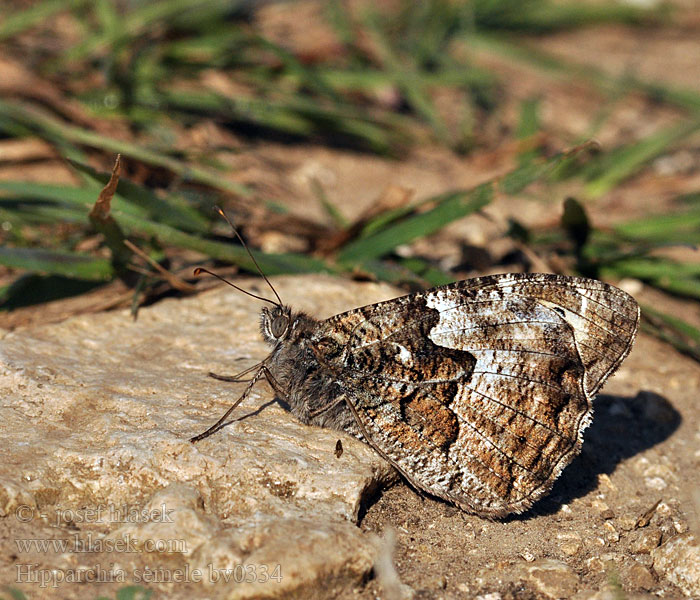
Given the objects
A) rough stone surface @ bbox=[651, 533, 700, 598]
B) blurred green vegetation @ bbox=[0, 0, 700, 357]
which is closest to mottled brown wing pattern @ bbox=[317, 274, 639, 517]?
rough stone surface @ bbox=[651, 533, 700, 598]

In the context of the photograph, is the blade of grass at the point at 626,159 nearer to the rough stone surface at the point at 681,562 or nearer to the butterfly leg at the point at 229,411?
the rough stone surface at the point at 681,562

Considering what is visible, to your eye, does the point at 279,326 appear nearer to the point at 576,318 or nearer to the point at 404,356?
the point at 404,356

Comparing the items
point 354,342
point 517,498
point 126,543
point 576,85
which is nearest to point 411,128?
point 576,85

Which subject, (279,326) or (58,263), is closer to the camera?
(279,326)

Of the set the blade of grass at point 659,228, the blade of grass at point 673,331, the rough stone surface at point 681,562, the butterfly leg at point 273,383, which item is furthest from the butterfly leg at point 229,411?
the blade of grass at point 659,228

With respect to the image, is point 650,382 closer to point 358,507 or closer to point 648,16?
point 358,507

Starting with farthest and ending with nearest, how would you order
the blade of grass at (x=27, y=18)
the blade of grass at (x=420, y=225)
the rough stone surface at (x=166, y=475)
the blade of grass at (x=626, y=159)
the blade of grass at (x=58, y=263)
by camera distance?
the blade of grass at (x=626, y=159)
the blade of grass at (x=27, y=18)
the blade of grass at (x=420, y=225)
the blade of grass at (x=58, y=263)
the rough stone surface at (x=166, y=475)

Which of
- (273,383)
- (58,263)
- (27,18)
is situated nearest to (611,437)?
(273,383)
